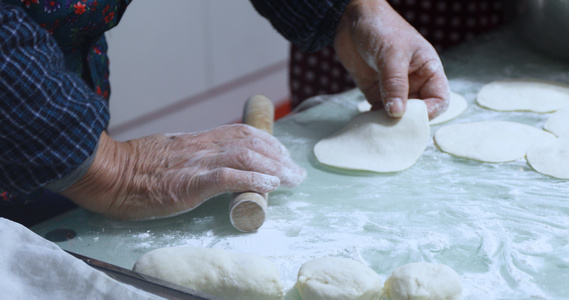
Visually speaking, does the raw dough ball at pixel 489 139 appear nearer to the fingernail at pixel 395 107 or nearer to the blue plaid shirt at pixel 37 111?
the fingernail at pixel 395 107

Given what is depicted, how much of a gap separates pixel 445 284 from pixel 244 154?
1.52ft

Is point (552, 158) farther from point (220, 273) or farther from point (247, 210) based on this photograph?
point (220, 273)

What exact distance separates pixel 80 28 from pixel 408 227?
2.59 feet

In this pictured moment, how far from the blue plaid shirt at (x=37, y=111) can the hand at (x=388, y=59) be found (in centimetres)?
66

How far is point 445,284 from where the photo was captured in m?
0.86

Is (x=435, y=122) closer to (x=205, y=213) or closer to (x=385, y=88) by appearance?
(x=385, y=88)

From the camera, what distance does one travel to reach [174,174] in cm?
113

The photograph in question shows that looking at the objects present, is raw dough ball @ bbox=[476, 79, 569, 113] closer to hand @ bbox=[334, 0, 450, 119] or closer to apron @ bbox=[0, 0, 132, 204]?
hand @ bbox=[334, 0, 450, 119]

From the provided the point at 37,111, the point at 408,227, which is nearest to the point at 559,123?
the point at 408,227

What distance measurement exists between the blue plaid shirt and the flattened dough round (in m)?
0.53

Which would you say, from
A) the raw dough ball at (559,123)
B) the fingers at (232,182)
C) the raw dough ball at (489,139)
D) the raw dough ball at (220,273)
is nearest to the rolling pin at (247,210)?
the fingers at (232,182)

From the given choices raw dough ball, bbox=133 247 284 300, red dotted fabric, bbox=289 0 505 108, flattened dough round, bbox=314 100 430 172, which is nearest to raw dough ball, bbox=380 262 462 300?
raw dough ball, bbox=133 247 284 300

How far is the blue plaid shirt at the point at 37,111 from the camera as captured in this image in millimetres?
983

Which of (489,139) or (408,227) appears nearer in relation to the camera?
(408,227)
